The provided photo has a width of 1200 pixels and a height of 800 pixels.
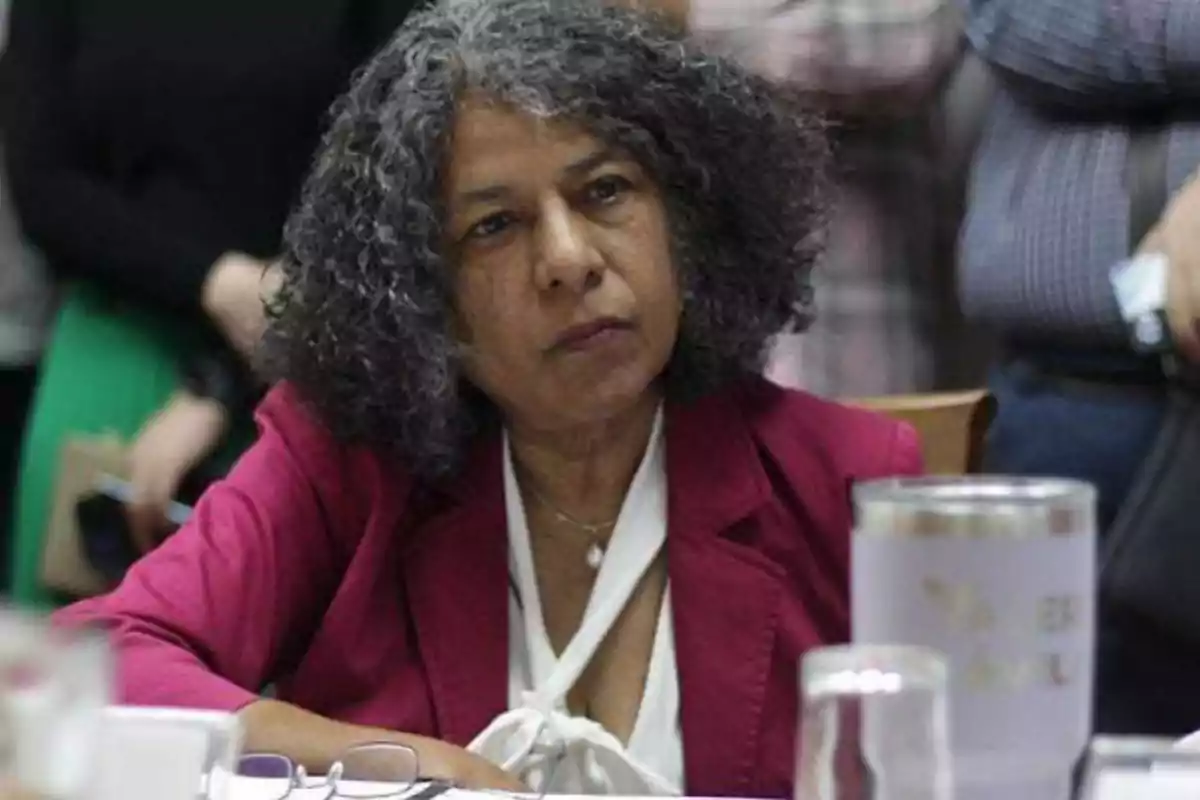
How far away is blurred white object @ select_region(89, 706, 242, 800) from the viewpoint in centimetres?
114

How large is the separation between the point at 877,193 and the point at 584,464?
630mm

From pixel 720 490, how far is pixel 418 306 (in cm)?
Result: 29

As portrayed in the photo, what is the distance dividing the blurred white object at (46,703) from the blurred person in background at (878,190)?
1.19m

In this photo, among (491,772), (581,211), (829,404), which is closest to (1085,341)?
(829,404)

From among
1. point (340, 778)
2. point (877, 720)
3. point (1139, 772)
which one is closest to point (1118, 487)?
point (1139, 772)

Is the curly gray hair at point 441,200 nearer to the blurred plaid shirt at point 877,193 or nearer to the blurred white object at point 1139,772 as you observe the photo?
the blurred plaid shirt at point 877,193

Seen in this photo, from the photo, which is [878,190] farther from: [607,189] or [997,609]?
[997,609]

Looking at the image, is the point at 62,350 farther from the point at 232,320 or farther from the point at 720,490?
the point at 720,490

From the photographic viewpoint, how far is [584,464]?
1.75 meters

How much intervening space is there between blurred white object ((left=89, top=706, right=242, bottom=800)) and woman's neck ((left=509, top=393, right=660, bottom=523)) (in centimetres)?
55

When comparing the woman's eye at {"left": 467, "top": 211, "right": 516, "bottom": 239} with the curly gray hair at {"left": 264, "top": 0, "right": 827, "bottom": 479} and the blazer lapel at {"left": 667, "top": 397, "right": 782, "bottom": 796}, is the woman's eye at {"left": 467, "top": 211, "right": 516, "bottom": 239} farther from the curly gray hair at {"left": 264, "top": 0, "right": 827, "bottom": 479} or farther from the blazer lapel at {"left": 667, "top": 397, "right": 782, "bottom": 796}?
the blazer lapel at {"left": 667, "top": 397, "right": 782, "bottom": 796}

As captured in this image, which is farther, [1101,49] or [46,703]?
[1101,49]

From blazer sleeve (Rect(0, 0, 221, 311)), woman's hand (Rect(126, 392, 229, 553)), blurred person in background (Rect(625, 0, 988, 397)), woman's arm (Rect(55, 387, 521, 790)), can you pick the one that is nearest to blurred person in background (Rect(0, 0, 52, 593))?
blazer sleeve (Rect(0, 0, 221, 311))

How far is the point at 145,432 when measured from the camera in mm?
2268
